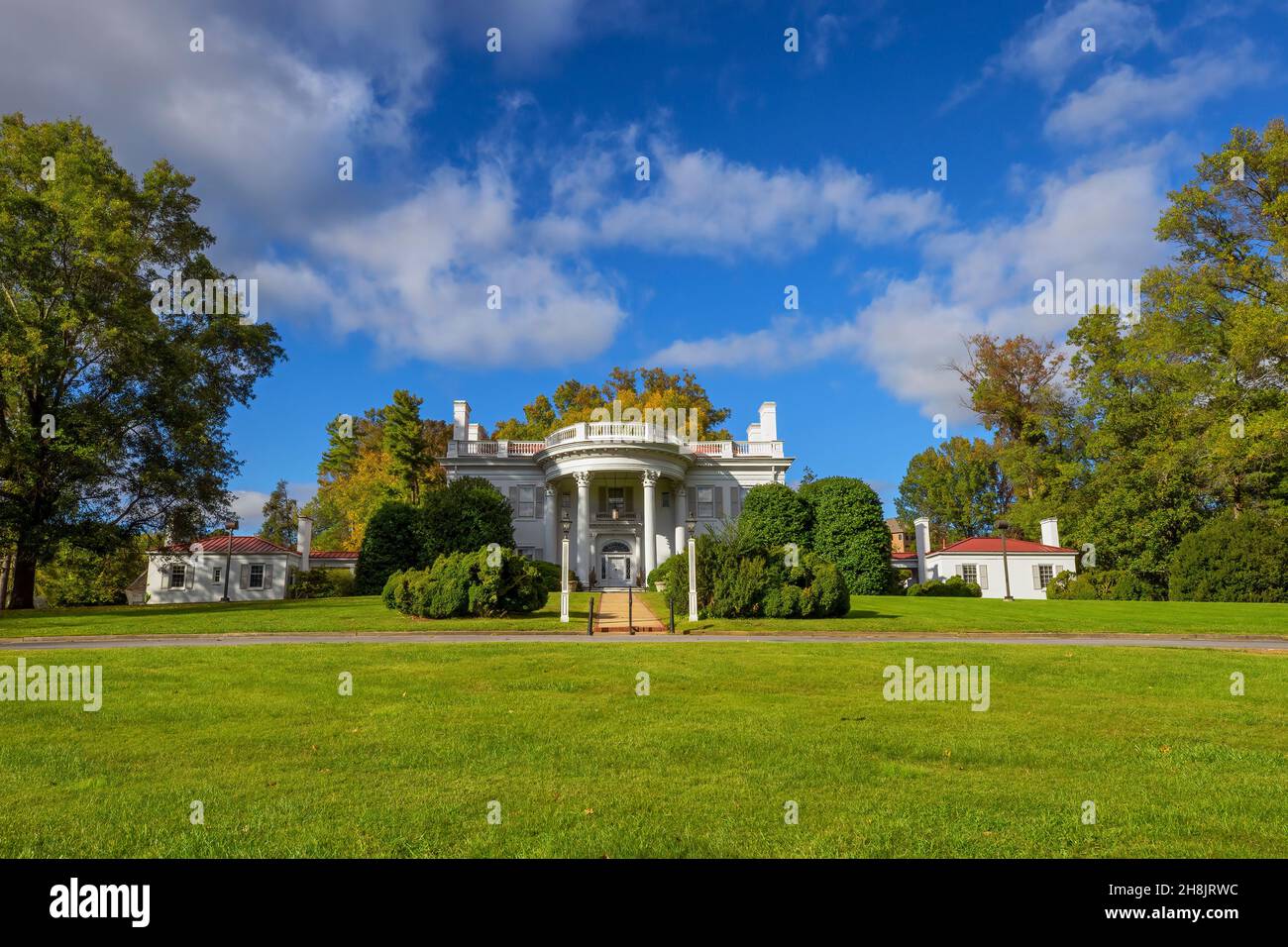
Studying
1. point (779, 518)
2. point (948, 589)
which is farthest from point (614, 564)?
point (948, 589)

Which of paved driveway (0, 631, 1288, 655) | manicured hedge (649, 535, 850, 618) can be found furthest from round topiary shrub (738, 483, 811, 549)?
paved driveway (0, 631, 1288, 655)

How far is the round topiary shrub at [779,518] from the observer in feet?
107

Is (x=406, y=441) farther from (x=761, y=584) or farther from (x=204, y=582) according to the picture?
(x=761, y=584)

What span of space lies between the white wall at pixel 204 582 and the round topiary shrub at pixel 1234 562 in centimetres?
4475

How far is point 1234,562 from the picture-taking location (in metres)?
28.7

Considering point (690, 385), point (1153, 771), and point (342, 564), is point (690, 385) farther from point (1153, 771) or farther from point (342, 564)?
point (1153, 771)

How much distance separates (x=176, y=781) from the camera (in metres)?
5.06

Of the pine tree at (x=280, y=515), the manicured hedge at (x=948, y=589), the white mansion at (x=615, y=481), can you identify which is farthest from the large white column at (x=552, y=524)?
the pine tree at (x=280, y=515)

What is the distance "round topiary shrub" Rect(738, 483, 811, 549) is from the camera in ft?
107

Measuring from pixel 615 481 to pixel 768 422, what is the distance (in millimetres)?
10739

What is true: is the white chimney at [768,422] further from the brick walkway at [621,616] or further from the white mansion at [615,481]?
the brick walkway at [621,616]

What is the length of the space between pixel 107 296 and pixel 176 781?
1141 inches

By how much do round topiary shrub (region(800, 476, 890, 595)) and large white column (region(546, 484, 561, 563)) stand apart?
14.7 meters

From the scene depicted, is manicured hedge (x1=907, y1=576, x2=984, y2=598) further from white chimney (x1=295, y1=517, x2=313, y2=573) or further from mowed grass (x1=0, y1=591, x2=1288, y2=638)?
white chimney (x1=295, y1=517, x2=313, y2=573)
